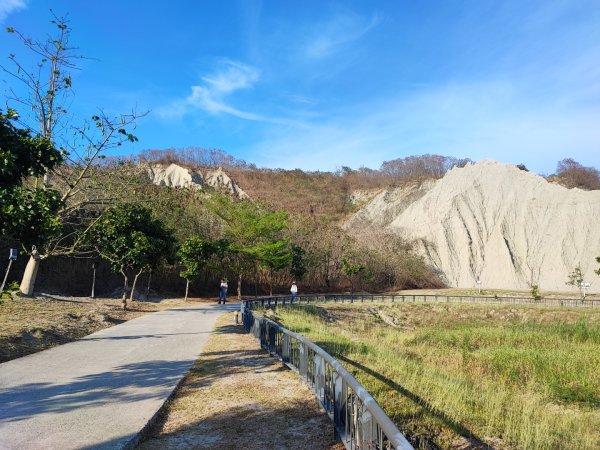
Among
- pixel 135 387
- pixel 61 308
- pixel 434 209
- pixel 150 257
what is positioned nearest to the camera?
pixel 135 387

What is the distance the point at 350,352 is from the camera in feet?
36.6

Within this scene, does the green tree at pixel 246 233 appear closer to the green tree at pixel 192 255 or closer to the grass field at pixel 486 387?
the green tree at pixel 192 255

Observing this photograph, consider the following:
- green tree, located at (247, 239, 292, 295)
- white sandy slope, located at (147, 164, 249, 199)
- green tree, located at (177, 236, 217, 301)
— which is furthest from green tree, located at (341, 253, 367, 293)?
white sandy slope, located at (147, 164, 249, 199)

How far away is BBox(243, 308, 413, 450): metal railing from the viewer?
3.63 meters

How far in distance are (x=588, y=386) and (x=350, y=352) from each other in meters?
5.87

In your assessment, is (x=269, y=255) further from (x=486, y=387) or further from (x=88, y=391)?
(x=88, y=391)

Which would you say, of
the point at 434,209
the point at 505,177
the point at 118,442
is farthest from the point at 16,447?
the point at 505,177

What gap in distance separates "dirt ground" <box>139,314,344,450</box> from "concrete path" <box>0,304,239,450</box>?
1.11 ft

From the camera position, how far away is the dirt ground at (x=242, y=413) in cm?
517

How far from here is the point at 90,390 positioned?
277 inches

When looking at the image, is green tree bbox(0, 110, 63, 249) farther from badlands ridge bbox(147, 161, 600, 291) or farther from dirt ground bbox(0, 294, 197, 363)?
badlands ridge bbox(147, 161, 600, 291)

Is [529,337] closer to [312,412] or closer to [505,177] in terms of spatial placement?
[312,412]

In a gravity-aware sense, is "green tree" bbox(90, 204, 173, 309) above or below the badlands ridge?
below

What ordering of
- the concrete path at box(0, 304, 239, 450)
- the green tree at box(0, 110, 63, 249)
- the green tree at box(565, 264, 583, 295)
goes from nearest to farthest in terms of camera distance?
the concrete path at box(0, 304, 239, 450) → the green tree at box(0, 110, 63, 249) → the green tree at box(565, 264, 583, 295)
